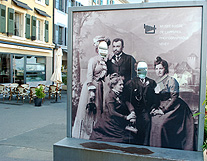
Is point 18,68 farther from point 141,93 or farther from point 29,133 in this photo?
point 141,93

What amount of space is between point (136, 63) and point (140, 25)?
0.57 metres

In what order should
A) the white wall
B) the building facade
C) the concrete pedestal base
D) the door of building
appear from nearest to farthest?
the concrete pedestal base
the building facade
the door of building
the white wall

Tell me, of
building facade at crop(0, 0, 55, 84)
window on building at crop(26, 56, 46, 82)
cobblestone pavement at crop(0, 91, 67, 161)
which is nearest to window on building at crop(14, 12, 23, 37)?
building facade at crop(0, 0, 55, 84)

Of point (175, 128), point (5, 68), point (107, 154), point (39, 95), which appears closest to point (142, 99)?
point (175, 128)

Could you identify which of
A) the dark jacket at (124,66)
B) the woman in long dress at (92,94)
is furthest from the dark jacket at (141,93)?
the woman in long dress at (92,94)

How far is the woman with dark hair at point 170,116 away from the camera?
3812 mm

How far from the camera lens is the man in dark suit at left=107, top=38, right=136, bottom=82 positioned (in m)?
4.02

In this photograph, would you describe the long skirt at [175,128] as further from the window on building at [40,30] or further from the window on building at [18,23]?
the window on building at [40,30]

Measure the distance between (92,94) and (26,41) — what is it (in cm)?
1723

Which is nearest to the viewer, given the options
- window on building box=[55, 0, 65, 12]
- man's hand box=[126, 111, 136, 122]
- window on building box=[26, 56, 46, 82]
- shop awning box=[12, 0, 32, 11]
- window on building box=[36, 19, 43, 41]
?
man's hand box=[126, 111, 136, 122]

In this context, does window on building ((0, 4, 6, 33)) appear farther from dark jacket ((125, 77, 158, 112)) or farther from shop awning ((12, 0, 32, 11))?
dark jacket ((125, 77, 158, 112))

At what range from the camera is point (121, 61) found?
4059 millimetres

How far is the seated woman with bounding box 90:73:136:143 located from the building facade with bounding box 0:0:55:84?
15069mm

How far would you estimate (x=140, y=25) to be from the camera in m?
3.95
